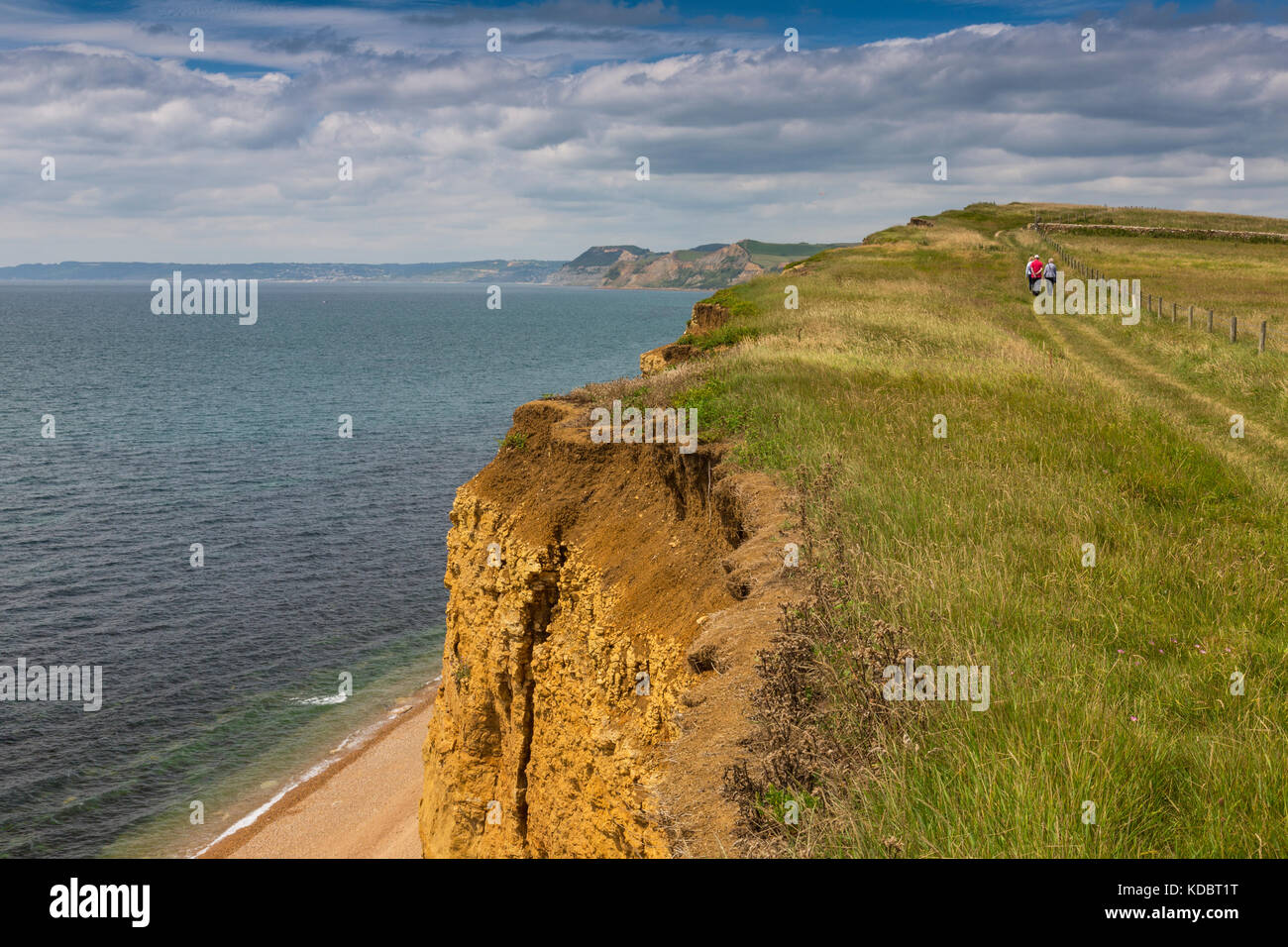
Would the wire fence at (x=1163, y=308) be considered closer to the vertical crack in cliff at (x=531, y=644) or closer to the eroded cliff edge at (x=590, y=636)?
the eroded cliff edge at (x=590, y=636)

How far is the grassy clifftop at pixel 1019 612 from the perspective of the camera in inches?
169

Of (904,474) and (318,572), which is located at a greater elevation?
(904,474)

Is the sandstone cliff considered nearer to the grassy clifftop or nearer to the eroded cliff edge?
the eroded cliff edge

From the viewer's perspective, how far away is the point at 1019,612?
6539 mm

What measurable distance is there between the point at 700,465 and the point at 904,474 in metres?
3.81

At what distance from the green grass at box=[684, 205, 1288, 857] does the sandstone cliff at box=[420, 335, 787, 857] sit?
968 mm

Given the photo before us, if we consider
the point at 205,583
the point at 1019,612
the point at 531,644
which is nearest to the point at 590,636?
the point at 531,644

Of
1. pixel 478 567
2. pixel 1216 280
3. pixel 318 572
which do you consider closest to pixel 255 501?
pixel 318 572

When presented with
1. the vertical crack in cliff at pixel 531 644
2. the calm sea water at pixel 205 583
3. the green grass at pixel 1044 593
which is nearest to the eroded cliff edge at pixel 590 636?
the vertical crack in cliff at pixel 531 644

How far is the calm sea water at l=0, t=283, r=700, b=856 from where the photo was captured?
85.6 feet

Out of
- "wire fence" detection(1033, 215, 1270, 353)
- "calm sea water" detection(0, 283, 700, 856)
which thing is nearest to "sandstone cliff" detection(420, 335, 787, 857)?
"calm sea water" detection(0, 283, 700, 856)

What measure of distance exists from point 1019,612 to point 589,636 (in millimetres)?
8511
